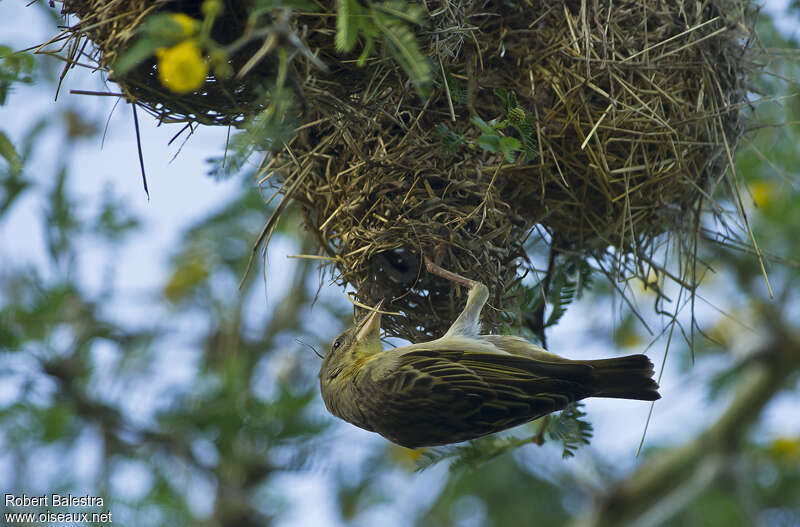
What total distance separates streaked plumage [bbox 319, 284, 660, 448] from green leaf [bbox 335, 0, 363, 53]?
40.1 inches

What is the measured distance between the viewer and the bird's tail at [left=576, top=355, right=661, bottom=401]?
9.60 feet

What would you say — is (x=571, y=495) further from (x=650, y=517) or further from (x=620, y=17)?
(x=620, y=17)

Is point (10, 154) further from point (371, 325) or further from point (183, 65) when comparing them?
point (371, 325)

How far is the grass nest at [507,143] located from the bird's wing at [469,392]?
0.68 feet

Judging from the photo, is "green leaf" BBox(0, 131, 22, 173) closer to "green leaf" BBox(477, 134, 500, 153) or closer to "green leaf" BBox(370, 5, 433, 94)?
"green leaf" BBox(370, 5, 433, 94)

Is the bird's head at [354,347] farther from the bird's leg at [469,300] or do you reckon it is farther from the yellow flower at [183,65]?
the yellow flower at [183,65]

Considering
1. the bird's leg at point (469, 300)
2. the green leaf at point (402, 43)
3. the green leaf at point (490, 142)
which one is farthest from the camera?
the bird's leg at point (469, 300)

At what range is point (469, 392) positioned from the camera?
280cm

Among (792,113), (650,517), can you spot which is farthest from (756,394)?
(792,113)

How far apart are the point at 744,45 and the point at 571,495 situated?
5.98 metres

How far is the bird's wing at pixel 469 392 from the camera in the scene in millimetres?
2811

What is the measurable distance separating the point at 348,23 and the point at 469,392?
4.28 ft

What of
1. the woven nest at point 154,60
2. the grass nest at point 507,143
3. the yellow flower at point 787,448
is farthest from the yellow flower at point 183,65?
the yellow flower at point 787,448

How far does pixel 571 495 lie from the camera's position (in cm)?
845
